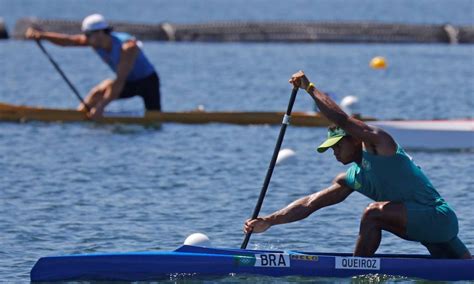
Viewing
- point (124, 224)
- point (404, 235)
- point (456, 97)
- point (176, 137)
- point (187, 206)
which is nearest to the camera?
point (404, 235)

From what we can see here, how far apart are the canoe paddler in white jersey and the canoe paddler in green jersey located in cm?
961

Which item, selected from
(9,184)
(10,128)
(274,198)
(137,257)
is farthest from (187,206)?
(10,128)

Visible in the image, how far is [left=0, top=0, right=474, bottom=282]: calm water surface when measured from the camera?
42.8 ft

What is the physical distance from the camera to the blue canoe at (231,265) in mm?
10461

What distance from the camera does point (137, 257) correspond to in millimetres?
10578

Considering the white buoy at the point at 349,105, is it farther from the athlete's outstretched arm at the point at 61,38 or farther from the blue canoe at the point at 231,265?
the blue canoe at the point at 231,265

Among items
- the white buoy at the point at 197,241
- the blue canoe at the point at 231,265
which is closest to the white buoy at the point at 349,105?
the white buoy at the point at 197,241

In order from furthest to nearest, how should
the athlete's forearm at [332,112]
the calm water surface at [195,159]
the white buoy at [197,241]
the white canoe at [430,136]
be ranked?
the white canoe at [430,136] < the calm water surface at [195,159] < the white buoy at [197,241] < the athlete's forearm at [332,112]

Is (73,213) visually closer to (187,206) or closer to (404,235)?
(187,206)

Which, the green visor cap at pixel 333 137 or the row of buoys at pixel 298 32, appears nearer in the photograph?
the green visor cap at pixel 333 137

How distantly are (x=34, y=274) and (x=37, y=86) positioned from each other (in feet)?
60.2

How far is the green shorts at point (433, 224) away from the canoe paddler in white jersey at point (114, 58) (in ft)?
32.7

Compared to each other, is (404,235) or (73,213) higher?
(404,235)

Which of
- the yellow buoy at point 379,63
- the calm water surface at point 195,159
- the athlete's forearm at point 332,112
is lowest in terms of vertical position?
the calm water surface at point 195,159
